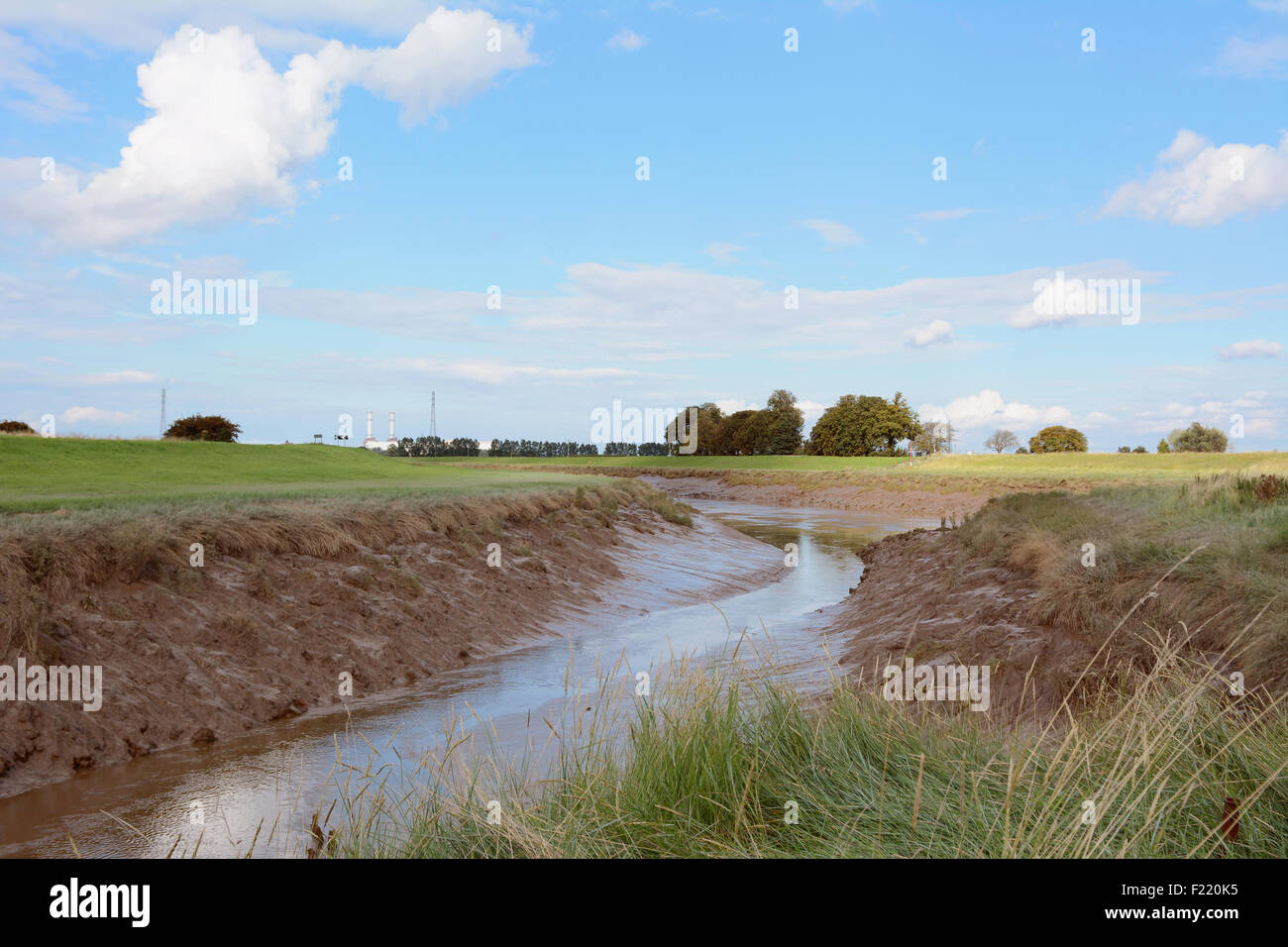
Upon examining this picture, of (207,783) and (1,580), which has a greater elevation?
(1,580)

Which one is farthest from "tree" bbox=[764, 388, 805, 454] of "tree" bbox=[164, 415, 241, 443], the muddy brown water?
the muddy brown water

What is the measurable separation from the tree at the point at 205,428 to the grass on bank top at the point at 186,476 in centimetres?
745

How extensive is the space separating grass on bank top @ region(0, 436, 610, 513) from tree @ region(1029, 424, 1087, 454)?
10934 centimetres

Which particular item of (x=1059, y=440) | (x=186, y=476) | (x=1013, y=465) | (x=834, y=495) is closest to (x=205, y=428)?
(x=186, y=476)

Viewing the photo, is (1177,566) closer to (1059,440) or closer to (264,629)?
(264,629)

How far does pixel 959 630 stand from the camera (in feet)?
34.9

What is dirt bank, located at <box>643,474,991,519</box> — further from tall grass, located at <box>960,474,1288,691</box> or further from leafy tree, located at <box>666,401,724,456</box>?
leafy tree, located at <box>666,401,724,456</box>

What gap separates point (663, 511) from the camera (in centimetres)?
3047

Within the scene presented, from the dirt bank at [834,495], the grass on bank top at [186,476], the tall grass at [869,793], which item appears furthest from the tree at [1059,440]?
the tall grass at [869,793]
